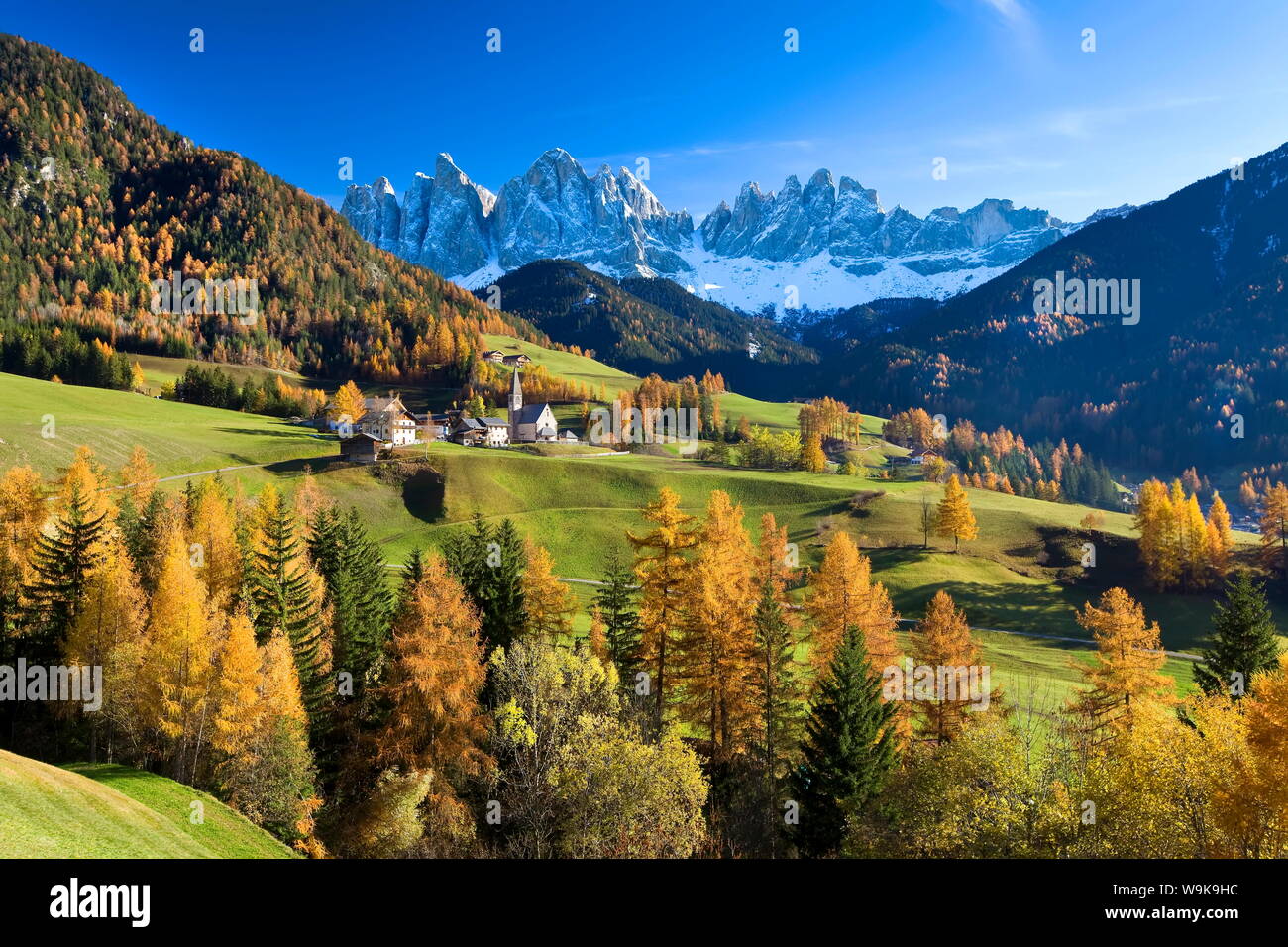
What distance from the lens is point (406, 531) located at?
315 ft

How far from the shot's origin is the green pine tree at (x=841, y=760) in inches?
1334

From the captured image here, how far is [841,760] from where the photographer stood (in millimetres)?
34344

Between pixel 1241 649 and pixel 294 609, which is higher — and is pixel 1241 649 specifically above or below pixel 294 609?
below

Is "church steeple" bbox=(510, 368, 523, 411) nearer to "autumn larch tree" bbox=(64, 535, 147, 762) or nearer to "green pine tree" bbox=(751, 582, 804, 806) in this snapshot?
"autumn larch tree" bbox=(64, 535, 147, 762)

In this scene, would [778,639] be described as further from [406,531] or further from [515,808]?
[406,531]

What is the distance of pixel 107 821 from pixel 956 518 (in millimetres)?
98378

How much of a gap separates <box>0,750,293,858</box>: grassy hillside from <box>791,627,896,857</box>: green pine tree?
81.2 ft

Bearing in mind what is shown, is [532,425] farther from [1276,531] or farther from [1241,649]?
[1241,649]

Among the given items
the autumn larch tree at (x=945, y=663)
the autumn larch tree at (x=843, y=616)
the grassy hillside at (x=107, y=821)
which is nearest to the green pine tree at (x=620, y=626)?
the autumn larch tree at (x=843, y=616)

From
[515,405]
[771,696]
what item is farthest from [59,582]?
[515,405]

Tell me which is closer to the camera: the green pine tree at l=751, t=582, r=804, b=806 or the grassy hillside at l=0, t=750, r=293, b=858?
the grassy hillside at l=0, t=750, r=293, b=858

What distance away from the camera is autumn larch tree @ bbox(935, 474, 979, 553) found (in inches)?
3881

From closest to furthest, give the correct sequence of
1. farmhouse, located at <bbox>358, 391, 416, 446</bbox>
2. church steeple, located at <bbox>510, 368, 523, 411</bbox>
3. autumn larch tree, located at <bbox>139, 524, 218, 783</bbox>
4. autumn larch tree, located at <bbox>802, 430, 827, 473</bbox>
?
1. autumn larch tree, located at <bbox>139, 524, 218, 783</bbox>
2. farmhouse, located at <bbox>358, 391, 416, 446</bbox>
3. autumn larch tree, located at <bbox>802, 430, 827, 473</bbox>
4. church steeple, located at <bbox>510, 368, 523, 411</bbox>

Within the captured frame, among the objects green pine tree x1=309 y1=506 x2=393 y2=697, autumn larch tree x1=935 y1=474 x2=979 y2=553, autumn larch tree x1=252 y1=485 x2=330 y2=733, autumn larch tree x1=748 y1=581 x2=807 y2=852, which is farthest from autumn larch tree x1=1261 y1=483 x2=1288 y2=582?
autumn larch tree x1=252 y1=485 x2=330 y2=733
